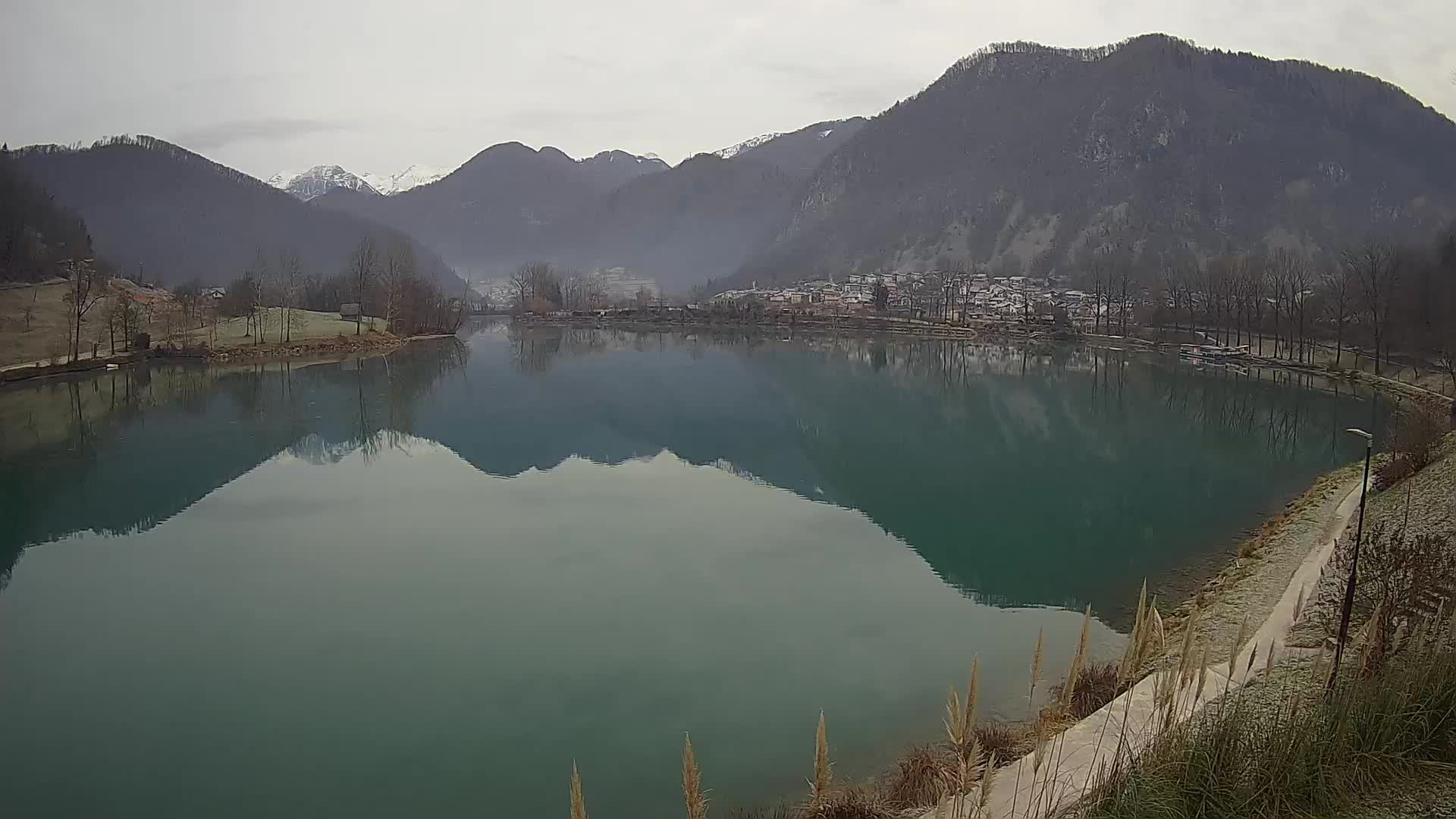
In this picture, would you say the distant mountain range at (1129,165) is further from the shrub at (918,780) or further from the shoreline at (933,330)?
the shrub at (918,780)

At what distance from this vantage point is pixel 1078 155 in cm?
9812

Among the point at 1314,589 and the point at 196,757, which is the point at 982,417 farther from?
the point at 196,757

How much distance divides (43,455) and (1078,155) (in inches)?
3917

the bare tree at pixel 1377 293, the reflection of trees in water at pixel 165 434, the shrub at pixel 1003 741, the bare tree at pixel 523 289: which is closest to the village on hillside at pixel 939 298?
the bare tree at pixel 523 289

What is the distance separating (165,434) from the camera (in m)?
20.9

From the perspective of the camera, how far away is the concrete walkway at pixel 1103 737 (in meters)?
4.40

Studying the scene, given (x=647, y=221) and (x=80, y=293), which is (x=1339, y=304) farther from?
Answer: (x=647, y=221)

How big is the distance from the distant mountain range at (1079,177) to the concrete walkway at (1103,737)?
254ft

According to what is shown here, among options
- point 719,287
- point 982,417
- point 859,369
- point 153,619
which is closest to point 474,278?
point 719,287

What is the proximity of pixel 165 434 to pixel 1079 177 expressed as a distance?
94.5 meters

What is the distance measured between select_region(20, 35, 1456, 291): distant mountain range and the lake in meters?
65.6

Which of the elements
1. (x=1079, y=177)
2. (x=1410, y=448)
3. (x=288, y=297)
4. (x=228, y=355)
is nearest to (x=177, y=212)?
(x=288, y=297)

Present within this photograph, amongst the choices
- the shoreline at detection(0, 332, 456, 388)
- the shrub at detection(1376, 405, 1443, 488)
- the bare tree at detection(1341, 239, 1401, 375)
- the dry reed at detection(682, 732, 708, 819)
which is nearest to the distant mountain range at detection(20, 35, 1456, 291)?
the bare tree at detection(1341, 239, 1401, 375)

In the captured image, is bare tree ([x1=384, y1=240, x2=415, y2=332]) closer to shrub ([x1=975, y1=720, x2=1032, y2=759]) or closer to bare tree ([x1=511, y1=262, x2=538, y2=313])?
bare tree ([x1=511, y1=262, x2=538, y2=313])
